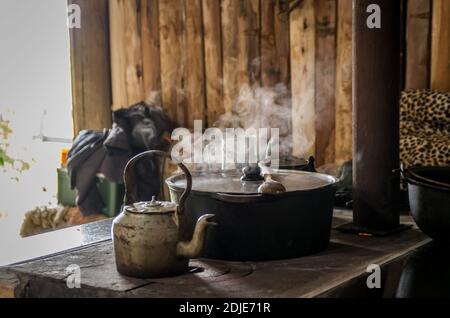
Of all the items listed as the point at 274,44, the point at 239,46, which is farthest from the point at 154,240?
the point at 239,46

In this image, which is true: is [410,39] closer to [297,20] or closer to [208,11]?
[297,20]

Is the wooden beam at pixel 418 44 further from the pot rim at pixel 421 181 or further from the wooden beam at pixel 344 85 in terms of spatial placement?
the pot rim at pixel 421 181

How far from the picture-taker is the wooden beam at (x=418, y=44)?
15.6 ft

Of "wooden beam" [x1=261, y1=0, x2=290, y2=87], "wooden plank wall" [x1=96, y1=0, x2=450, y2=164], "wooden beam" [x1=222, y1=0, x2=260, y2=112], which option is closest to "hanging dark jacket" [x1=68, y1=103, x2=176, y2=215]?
"wooden plank wall" [x1=96, y1=0, x2=450, y2=164]

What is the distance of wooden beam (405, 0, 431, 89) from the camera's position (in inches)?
188

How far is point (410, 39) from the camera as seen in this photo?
4.84m

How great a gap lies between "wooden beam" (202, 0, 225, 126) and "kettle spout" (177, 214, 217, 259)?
353cm

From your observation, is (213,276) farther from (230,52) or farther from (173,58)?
(173,58)

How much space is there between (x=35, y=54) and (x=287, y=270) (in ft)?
15.9

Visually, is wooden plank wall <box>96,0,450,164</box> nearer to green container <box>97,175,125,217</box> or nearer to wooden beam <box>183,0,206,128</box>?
wooden beam <box>183,0,206,128</box>

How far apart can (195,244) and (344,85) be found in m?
3.01

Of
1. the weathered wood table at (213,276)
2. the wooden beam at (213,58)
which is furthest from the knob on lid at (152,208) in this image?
the wooden beam at (213,58)

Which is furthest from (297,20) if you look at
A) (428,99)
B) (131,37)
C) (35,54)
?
(35,54)

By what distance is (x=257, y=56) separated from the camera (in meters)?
5.71
